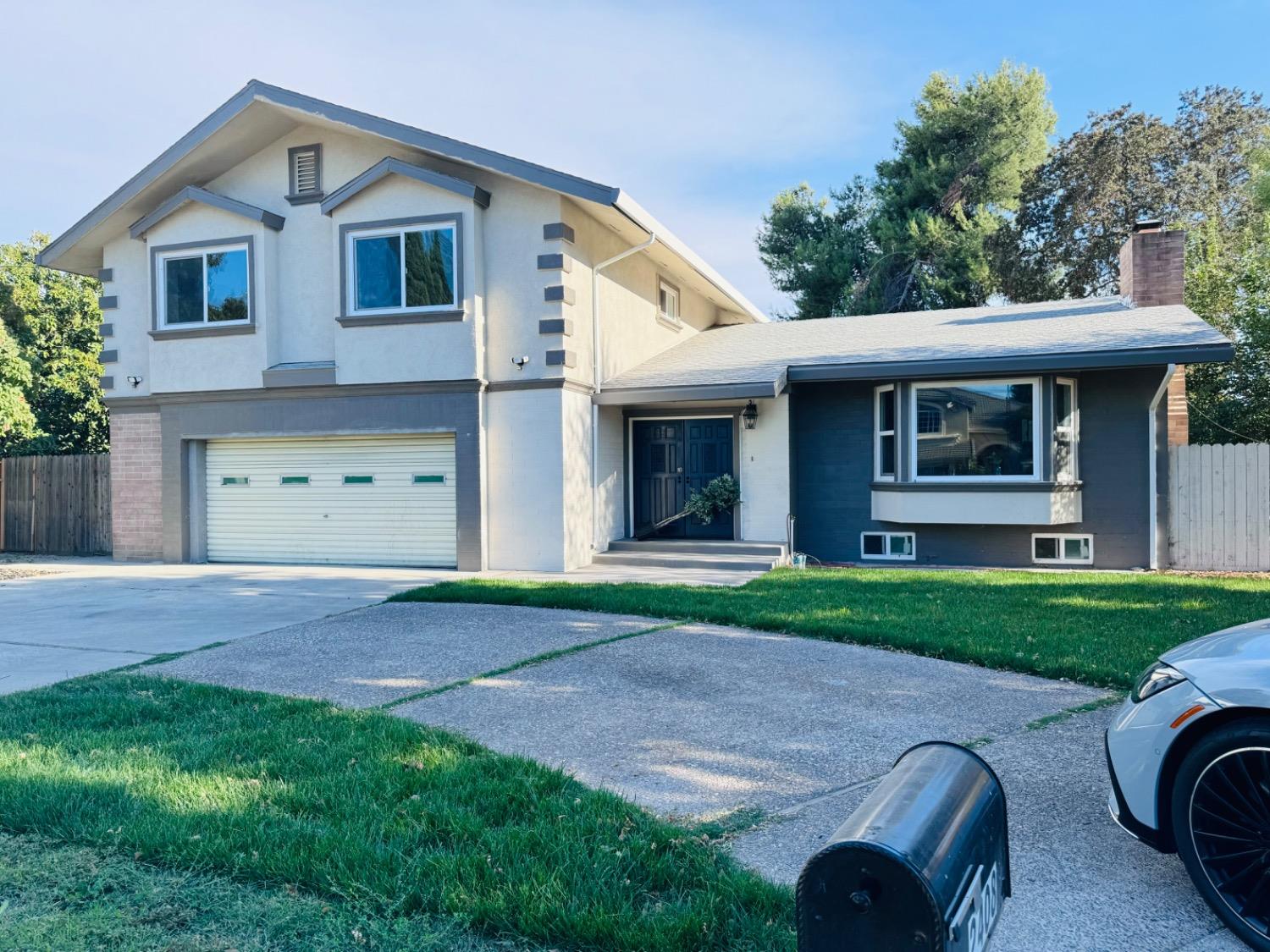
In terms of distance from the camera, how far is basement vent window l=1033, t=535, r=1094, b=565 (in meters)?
13.1

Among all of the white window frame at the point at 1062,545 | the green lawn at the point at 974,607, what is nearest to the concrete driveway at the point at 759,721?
the green lawn at the point at 974,607

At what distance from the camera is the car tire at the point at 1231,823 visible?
9.32 ft

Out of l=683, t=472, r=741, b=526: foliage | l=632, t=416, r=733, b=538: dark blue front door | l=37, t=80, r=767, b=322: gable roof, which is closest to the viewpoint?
l=37, t=80, r=767, b=322: gable roof

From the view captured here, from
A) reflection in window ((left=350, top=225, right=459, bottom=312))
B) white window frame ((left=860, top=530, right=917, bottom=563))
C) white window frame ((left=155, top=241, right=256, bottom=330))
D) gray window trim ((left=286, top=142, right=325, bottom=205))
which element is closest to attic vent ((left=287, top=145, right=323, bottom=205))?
gray window trim ((left=286, top=142, right=325, bottom=205))

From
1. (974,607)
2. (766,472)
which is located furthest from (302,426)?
(974,607)

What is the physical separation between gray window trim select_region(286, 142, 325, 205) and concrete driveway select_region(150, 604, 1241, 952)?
790cm

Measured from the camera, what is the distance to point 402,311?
1319cm

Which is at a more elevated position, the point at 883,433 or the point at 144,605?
the point at 883,433

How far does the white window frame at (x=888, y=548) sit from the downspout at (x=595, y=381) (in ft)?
13.4

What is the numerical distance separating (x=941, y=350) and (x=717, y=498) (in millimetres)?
3950

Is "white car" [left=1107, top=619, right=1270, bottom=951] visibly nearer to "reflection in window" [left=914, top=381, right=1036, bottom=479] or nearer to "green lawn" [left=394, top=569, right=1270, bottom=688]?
"green lawn" [left=394, top=569, right=1270, bottom=688]

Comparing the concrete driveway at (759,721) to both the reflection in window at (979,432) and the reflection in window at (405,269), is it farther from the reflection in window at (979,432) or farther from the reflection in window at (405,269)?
the reflection in window at (979,432)

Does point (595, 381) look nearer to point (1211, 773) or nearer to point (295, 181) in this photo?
point (295, 181)

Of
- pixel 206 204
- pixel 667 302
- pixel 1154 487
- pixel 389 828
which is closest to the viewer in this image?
pixel 389 828
